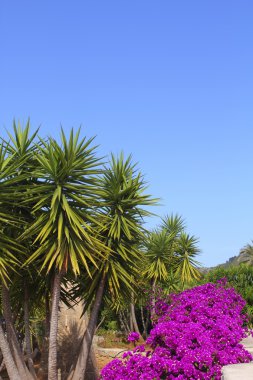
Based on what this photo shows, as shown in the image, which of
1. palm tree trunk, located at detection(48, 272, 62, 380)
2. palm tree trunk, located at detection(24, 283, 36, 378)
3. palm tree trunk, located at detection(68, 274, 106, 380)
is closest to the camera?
palm tree trunk, located at detection(48, 272, 62, 380)

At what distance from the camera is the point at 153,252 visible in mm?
20828

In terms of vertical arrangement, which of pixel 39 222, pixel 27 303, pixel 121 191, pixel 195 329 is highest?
pixel 121 191

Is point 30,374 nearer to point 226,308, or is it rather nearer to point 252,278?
point 226,308

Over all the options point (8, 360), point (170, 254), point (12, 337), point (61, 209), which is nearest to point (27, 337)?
point (12, 337)

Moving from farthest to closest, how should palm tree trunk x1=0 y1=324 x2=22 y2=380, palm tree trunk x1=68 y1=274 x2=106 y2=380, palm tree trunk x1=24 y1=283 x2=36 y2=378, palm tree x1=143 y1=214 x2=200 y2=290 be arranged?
palm tree x1=143 y1=214 x2=200 y2=290
palm tree trunk x1=68 y1=274 x2=106 y2=380
palm tree trunk x1=24 y1=283 x2=36 y2=378
palm tree trunk x1=0 y1=324 x2=22 y2=380

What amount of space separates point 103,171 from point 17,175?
2.02 metres

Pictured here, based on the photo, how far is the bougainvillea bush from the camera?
318 inches

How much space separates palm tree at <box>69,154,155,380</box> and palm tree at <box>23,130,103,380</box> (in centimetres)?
67

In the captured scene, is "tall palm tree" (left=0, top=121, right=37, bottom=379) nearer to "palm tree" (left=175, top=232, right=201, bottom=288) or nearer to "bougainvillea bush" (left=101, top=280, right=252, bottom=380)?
"bougainvillea bush" (left=101, top=280, right=252, bottom=380)

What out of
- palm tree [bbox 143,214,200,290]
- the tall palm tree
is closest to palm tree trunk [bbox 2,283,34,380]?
the tall palm tree

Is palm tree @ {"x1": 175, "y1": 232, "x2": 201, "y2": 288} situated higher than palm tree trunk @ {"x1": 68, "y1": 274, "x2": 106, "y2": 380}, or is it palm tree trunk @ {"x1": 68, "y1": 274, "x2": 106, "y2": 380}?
palm tree @ {"x1": 175, "y1": 232, "x2": 201, "y2": 288}

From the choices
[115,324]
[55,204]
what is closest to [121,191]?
[55,204]

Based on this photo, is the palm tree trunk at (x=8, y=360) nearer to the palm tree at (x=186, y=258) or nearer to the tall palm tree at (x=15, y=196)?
the tall palm tree at (x=15, y=196)

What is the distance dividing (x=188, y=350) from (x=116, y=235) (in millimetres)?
4312
